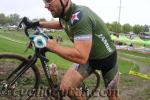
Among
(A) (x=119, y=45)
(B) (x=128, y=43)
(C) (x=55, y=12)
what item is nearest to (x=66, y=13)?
(C) (x=55, y=12)

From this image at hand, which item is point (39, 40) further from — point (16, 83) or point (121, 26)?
point (121, 26)

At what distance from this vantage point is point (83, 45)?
5.63 m

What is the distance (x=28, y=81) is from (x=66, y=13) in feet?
8.62

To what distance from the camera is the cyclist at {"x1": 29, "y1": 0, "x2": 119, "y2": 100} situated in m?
5.67

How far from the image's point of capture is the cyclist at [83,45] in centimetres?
567

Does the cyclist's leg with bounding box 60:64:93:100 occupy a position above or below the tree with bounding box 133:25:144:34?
above

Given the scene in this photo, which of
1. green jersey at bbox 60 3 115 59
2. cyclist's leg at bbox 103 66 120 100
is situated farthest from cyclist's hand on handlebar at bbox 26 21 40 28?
cyclist's leg at bbox 103 66 120 100

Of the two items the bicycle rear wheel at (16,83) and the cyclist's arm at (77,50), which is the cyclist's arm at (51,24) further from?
the cyclist's arm at (77,50)

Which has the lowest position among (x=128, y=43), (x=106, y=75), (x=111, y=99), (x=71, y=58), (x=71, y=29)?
(x=128, y=43)

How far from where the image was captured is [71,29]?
5879 mm

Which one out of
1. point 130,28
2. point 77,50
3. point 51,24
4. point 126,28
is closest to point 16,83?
point 51,24

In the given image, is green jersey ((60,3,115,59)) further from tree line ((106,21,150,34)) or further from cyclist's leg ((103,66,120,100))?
tree line ((106,21,150,34))

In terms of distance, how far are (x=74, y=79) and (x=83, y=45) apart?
0.85m

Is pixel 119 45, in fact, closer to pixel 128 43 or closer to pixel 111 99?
pixel 128 43
